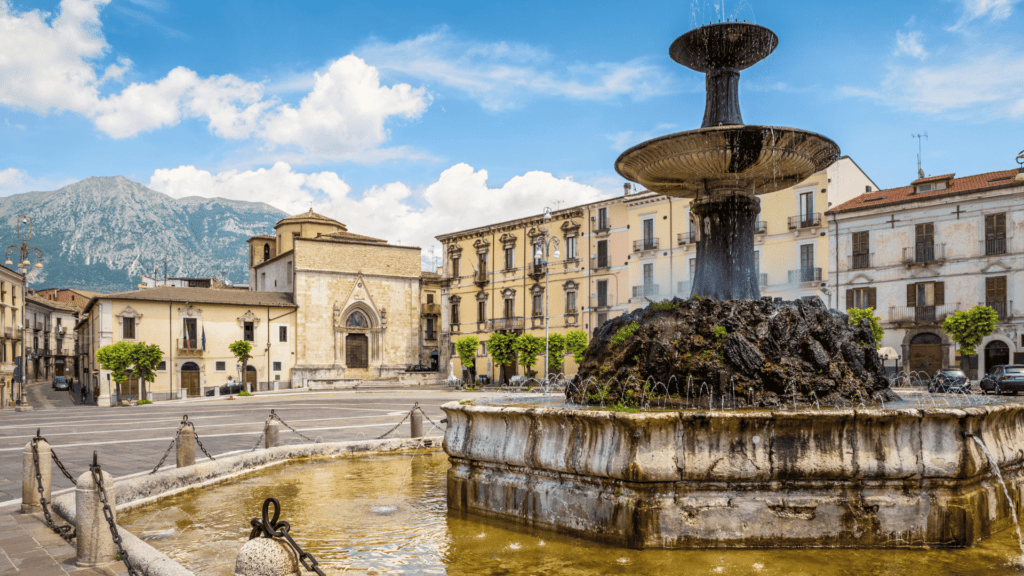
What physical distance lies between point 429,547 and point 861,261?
34351mm

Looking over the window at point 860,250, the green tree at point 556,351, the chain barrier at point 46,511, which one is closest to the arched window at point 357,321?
the green tree at point 556,351

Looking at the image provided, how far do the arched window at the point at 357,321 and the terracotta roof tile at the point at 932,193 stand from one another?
31017mm

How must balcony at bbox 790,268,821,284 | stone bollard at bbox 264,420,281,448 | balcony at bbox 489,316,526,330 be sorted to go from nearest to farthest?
stone bollard at bbox 264,420,281,448 < balcony at bbox 790,268,821,284 < balcony at bbox 489,316,526,330

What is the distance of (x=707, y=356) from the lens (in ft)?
22.0

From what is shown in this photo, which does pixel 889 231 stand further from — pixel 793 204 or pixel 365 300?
pixel 365 300

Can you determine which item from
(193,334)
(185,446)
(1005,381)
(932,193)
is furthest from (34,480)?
(193,334)

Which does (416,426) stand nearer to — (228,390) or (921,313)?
(921,313)

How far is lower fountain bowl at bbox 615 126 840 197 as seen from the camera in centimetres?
771

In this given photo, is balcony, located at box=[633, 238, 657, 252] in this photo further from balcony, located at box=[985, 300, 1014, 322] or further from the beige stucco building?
the beige stucco building

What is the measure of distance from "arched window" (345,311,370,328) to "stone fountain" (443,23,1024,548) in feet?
143

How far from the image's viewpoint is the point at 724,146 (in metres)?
7.83

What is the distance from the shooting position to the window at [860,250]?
34438 mm

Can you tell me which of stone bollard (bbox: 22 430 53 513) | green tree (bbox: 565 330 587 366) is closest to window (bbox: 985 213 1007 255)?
green tree (bbox: 565 330 587 366)

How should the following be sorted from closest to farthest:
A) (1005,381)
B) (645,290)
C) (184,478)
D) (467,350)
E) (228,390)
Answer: (184,478)
(1005,381)
(645,290)
(228,390)
(467,350)
